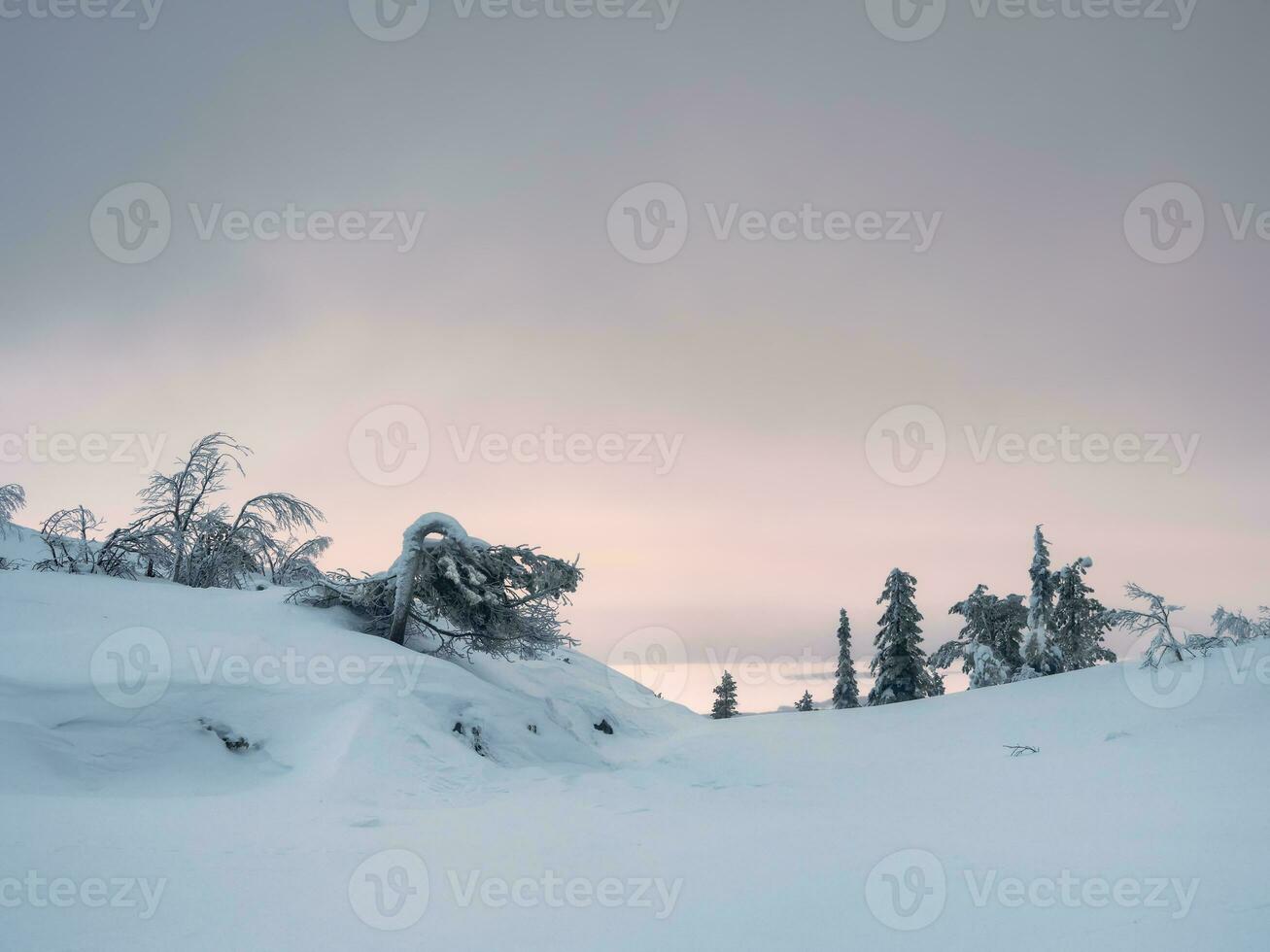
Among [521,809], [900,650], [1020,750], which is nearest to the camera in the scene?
[521,809]

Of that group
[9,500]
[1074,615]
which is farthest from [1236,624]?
[9,500]

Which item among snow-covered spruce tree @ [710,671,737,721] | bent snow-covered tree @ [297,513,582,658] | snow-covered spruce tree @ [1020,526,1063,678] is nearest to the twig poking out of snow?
bent snow-covered tree @ [297,513,582,658]

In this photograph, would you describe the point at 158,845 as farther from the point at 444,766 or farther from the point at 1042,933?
the point at 1042,933

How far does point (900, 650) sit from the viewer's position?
103 feet

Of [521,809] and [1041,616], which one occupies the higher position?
[1041,616]

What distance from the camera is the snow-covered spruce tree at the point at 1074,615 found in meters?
26.7

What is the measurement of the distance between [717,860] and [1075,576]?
25.3 m

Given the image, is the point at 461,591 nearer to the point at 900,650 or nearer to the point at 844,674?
the point at 900,650

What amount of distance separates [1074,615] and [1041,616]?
3.77 ft

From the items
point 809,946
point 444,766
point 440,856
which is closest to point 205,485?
point 444,766

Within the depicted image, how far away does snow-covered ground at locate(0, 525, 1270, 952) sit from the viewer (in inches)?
219

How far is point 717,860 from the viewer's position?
7.22 metres

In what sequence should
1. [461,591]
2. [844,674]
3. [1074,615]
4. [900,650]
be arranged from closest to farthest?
[461,591]
[1074,615]
[900,650]
[844,674]

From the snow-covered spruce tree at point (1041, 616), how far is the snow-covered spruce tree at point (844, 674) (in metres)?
12.3
